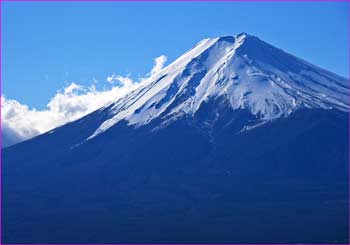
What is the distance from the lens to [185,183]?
115625mm

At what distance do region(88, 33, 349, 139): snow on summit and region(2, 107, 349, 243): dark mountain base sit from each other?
5.18 meters

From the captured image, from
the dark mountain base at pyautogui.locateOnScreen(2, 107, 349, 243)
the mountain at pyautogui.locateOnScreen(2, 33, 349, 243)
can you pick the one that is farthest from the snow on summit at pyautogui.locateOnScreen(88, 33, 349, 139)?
the dark mountain base at pyautogui.locateOnScreen(2, 107, 349, 243)

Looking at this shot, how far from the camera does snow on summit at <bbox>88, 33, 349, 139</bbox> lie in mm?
149250

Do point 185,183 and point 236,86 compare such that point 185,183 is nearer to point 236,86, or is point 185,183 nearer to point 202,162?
point 202,162

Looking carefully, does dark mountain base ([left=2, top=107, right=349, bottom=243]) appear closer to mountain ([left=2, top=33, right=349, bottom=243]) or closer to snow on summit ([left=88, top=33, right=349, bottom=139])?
mountain ([left=2, top=33, right=349, bottom=243])

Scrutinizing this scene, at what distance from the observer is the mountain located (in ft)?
276

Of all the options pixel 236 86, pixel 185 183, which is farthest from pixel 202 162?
pixel 236 86

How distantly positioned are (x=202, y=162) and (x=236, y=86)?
33.7 metres

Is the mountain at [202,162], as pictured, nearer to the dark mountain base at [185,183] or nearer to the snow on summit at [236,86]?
the dark mountain base at [185,183]

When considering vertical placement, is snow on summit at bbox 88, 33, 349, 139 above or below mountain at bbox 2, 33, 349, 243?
above

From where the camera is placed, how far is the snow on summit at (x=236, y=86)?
149 meters

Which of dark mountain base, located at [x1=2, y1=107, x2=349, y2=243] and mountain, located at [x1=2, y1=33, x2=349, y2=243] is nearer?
dark mountain base, located at [x1=2, y1=107, x2=349, y2=243]

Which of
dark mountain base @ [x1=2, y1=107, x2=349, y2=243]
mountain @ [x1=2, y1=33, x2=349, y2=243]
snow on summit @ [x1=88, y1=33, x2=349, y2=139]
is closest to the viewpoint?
dark mountain base @ [x1=2, y1=107, x2=349, y2=243]

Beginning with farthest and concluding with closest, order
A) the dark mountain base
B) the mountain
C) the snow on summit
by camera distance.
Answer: the snow on summit < the mountain < the dark mountain base
